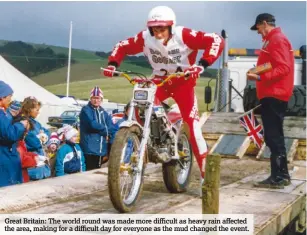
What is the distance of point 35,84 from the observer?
72.5 feet

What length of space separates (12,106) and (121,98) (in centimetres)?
3168

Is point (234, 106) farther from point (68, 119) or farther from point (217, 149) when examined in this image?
point (68, 119)

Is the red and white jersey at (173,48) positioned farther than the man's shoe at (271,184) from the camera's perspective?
No

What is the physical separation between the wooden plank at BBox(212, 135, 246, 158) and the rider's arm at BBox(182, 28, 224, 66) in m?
4.02

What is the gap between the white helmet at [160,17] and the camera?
16.1 feet

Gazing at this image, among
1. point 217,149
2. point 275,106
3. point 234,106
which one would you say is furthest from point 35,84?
point 275,106

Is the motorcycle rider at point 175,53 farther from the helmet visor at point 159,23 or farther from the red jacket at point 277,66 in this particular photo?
the red jacket at point 277,66

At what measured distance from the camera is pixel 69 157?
6.91m

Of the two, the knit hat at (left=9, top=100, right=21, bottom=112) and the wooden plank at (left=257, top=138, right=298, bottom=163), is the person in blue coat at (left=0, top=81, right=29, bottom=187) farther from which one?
the wooden plank at (left=257, top=138, right=298, bottom=163)

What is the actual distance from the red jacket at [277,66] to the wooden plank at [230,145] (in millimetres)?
2972

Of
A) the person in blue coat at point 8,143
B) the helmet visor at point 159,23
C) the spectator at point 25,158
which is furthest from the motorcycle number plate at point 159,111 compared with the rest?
the spectator at point 25,158

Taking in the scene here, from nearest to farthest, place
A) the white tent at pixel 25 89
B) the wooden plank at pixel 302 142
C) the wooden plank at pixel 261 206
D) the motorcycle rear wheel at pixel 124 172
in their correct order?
1. the motorcycle rear wheel at pixel 124 172
2. the wooden plank at pixel 261 206
3. the wooden plank at pixel 302 142
4. the white tent at pixel 25 89

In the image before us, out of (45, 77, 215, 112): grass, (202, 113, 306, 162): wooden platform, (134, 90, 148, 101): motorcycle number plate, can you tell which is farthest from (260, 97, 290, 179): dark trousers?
(45, 77, 215, 112): grass

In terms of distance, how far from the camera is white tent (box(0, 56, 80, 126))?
2000 centimetres
